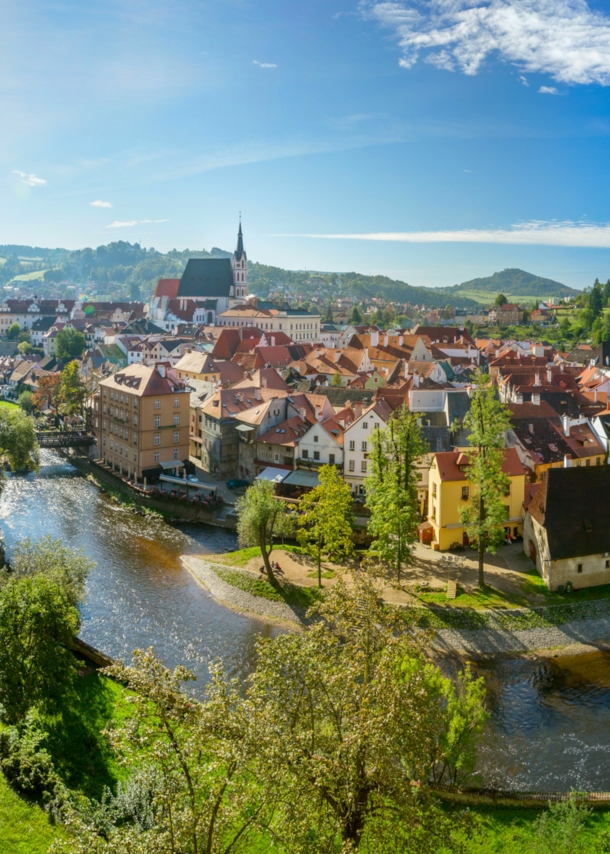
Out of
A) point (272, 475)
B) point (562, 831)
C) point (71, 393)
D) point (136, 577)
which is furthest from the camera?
point (71, 393)

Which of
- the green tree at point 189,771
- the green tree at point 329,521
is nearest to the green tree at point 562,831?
the green tree at point 189,771

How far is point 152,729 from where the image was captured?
1127 centimetres

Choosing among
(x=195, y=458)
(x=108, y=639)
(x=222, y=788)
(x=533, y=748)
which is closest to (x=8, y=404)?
(x=195, y=458)

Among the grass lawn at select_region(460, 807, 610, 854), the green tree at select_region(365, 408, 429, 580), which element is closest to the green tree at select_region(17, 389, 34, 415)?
the green tree at select_region(365, 408, 429, 580)

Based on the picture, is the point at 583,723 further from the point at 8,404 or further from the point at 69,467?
the point at 8,404

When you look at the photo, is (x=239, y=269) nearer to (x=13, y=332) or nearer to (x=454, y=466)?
(x=13, y=332)

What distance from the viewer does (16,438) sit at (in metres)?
47.2

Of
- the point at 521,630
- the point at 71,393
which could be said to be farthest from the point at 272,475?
the point at 71,393

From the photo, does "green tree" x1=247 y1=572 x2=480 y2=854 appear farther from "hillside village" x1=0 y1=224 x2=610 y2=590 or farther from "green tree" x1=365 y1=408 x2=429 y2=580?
"hillside village" x1=0 y1=224 x2=610 y2=590

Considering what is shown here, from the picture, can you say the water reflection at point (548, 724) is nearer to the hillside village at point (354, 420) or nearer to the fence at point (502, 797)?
the fence at point (502, 797)

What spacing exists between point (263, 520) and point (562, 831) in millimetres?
20619

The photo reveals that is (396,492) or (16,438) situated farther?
(16,438)

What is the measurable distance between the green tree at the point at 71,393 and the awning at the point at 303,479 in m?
33.0

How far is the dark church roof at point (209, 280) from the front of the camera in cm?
14525
